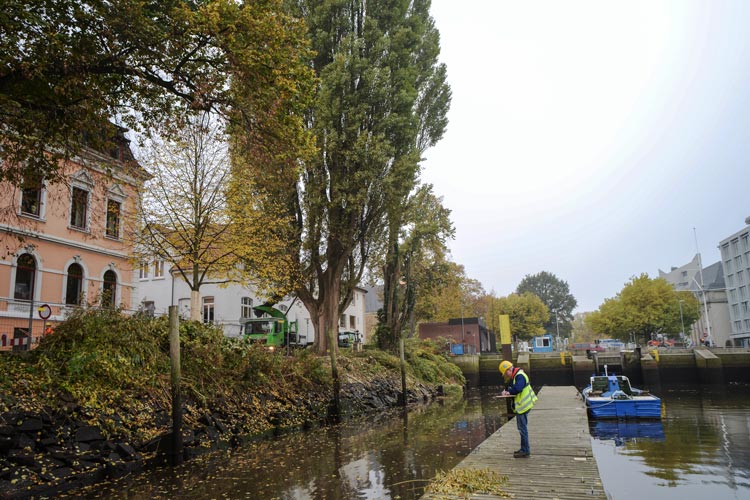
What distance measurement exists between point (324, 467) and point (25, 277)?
1815cm

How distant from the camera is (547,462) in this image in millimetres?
9898

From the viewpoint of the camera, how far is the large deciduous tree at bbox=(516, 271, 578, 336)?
428 ft

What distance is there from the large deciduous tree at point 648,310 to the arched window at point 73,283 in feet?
200

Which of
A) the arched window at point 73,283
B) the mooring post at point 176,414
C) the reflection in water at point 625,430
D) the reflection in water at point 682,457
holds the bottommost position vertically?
the reflection in water at point 625,430

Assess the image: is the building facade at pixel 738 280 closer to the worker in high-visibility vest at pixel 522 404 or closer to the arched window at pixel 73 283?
the worker in high-visibility vest at pixel 522 404

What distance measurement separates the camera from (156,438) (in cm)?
1231

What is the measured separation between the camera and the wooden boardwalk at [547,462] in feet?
25.8

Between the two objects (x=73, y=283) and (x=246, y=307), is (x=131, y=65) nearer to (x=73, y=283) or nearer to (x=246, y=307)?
(x=73, y=283)

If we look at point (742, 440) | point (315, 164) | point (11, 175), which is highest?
point (315, 164)

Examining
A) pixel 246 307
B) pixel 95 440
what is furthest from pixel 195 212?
pixel 246 307

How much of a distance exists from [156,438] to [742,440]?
16.7 m

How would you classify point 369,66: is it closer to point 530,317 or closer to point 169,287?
point 169,287

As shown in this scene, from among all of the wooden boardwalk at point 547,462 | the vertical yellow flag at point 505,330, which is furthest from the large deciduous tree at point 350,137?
the vertical yellow flag at point 505,330

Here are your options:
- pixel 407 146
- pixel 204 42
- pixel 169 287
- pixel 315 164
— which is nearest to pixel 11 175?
pixel 204 42
